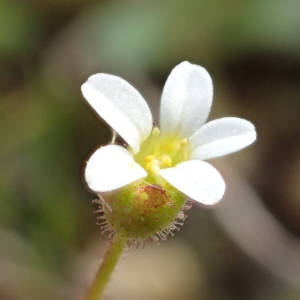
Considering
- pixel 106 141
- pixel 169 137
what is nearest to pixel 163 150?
pixel 169 137

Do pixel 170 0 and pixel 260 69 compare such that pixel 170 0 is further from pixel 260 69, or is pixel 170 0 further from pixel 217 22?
pixel 260 69

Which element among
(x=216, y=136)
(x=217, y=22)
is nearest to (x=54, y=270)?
(x=217, y=22)

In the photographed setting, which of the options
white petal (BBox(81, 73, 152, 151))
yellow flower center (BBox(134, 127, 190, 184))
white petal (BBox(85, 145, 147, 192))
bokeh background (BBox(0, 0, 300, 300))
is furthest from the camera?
bokeh background (BBox(0, 0, 300, 300))

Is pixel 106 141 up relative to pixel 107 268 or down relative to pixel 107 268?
up

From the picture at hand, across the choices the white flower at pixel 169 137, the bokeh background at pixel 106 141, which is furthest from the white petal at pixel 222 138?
the bokeh background at pixel 106 141

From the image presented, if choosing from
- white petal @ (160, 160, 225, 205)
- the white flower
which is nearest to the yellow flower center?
the white flower

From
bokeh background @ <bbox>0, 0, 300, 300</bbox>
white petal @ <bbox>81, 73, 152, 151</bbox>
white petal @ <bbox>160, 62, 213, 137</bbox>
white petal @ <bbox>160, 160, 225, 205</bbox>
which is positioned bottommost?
white petal @ <bbox>160, 160, 225, 205</bbox>

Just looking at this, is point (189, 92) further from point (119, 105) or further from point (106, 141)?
point (106, 141)

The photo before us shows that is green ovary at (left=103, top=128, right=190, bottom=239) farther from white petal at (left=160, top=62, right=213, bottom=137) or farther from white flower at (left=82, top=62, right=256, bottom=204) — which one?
white petal at (left=160, top=62, right=213, bottom=137)
